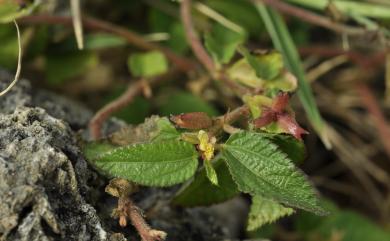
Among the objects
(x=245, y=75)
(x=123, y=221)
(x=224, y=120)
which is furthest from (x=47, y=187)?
(x=245, y=75)

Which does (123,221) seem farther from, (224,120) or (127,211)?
(224,120)

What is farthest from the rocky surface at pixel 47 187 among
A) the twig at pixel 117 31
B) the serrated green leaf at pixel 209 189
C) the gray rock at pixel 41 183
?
the twig at pixel 117 31

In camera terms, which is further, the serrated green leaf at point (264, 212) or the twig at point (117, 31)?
the twig at point (117, 31)

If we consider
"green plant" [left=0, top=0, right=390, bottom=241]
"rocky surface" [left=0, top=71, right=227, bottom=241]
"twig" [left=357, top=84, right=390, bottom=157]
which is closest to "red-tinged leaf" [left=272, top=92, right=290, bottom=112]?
"green plant" [left=0, top=0, right=390, bottom=241]

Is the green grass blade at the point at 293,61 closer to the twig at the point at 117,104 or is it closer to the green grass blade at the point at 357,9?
the green grass blade at the point at 357,9

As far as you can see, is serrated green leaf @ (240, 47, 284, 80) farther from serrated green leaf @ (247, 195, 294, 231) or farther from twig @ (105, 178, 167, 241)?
twig @ (105, 178, 167, 241)

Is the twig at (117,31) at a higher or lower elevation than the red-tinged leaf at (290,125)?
lower
